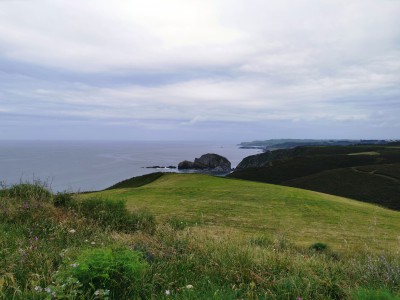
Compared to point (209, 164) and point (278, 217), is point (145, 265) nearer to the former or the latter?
point (278, 217)

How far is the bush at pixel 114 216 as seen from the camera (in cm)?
1094

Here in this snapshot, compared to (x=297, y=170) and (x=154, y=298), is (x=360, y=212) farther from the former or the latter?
(x=297, y=170)

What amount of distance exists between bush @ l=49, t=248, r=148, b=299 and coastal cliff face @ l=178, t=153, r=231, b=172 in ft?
554

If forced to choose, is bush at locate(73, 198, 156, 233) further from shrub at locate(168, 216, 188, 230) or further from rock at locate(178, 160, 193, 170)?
rock at locate(178, 160, 193, 170)

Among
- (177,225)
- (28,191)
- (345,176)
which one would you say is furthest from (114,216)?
(345,176)

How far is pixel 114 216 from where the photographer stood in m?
11.5

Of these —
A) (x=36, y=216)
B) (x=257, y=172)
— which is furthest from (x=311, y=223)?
(x=257, y=172)

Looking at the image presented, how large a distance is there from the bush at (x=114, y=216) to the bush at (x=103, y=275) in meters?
5.63

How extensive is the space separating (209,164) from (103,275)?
582 ft

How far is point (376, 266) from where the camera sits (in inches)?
265

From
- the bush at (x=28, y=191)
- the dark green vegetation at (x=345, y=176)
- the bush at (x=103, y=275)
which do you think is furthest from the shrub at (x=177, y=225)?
the dark green vegetation at (x=345, y=176)

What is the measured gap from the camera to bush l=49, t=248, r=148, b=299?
4453mm

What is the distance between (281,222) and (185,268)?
14.0 metres

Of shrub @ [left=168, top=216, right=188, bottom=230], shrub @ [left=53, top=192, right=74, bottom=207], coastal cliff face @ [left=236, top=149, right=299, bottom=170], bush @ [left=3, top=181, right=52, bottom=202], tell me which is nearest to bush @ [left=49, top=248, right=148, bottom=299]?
shrub @ [left=168, top=216, right=188, bottom=230]
